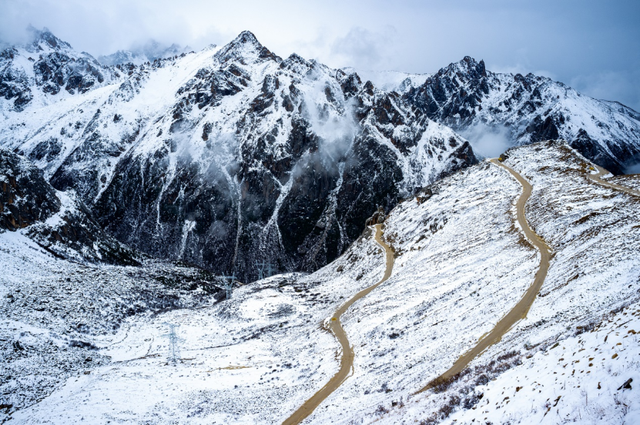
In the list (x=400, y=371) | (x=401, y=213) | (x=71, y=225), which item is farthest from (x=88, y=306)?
(x=401, y=213)

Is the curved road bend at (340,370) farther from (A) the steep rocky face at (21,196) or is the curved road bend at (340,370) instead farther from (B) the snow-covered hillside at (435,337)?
(A) the steep rocky face at (21,196)

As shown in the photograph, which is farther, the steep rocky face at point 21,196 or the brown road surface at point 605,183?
the steep rocky face at point 21,196

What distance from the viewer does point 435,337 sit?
115ft

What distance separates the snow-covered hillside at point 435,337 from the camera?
16422mm

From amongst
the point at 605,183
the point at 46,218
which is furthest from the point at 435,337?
the point at 46,218

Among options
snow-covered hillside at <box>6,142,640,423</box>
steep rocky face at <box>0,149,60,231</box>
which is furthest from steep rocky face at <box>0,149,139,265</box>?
snow-covered hillside at <box>6,142,640,423</box>

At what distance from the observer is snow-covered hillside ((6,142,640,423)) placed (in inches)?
647

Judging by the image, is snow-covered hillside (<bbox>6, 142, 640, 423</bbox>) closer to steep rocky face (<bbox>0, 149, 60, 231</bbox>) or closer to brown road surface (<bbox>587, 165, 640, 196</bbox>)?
brown road surface (<bbox>587, 165, 640, 196</bbox>)

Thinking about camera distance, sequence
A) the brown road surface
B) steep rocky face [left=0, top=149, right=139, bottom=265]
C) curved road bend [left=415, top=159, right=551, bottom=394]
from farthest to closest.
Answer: steep rocky face [left=0, top=149, right=139, bottom=265], the brown road surface, curved road bend [left=415, top=159, right=551, bottom=394]

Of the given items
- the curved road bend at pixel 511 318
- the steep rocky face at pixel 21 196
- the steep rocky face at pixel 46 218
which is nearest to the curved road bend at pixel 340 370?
the curved road bend at pixel 511 318

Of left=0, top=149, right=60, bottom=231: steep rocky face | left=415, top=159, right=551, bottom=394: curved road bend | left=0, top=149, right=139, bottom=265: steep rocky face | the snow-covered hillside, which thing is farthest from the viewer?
left=0, top=149, right=139, bottom=265: steep rocky face

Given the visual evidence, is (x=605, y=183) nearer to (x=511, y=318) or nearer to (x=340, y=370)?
(x=511, y=318)

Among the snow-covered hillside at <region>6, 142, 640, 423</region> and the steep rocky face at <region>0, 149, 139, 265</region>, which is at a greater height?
the steep rocky face at <region>0, 149, 139, 265</region>

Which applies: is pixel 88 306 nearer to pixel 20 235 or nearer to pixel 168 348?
pixel 168 348
